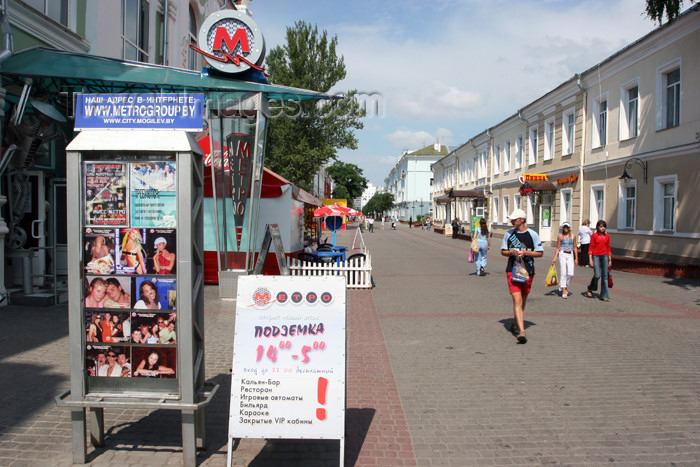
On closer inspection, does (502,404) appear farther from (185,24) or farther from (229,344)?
(185,24)

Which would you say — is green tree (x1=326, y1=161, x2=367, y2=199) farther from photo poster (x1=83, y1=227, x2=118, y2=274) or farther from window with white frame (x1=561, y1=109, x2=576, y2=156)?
photo poster (x1=83, y1=227, x2=118, y2=274)

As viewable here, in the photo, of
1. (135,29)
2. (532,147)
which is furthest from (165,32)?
(532,147)

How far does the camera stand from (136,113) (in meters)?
3.72

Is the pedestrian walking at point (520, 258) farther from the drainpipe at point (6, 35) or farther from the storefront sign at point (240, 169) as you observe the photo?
the drainpipe at point (6, 35)

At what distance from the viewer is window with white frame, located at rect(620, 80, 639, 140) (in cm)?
1848

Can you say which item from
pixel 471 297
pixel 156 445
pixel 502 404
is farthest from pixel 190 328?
pixel 471 297

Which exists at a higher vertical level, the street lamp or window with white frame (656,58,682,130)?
window with white frame (656,58,682,130)

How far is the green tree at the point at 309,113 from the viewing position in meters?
30.5

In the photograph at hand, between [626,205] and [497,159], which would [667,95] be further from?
[497,159]

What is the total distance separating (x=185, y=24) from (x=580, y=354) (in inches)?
669

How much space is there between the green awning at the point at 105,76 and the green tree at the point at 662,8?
8.72 metres

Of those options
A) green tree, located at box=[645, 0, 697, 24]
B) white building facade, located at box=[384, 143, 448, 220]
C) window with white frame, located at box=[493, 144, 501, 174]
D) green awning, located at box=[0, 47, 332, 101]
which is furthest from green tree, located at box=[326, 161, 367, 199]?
green awning, located at box=[0, 47, 332, 101]

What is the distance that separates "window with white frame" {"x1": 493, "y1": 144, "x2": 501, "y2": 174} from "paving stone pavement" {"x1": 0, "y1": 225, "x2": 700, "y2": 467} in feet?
87.5

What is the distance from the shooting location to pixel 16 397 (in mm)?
4875
